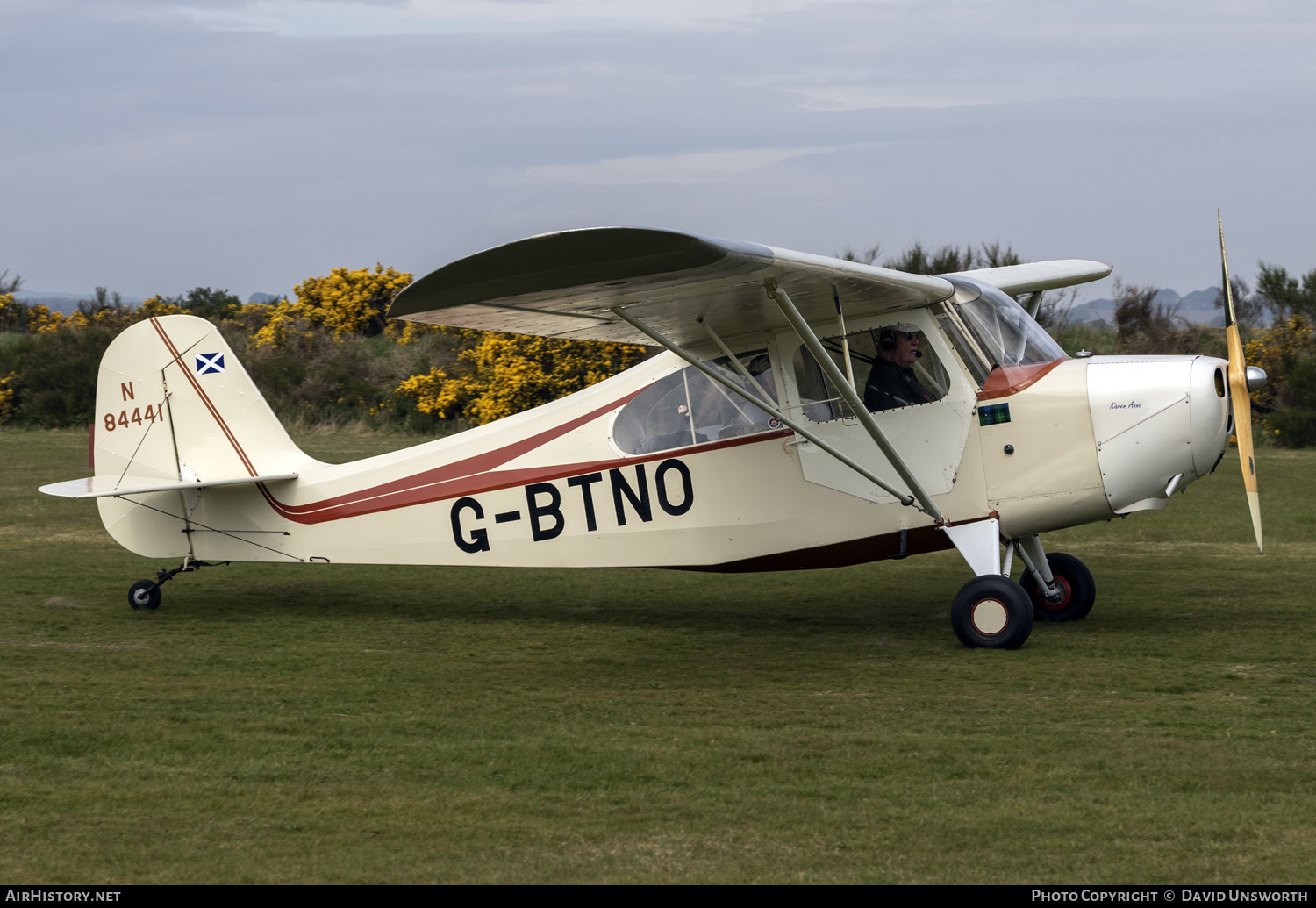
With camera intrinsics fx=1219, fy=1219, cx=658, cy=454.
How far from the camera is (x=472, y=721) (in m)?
6.38

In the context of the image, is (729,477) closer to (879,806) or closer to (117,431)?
(879,806)

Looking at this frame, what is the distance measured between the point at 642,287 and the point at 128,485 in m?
5.00

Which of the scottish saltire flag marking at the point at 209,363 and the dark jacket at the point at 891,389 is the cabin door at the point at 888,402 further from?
the scottish saltire flag marking at the point at 209,363

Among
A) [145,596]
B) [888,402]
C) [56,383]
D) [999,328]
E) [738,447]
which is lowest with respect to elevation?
[145,596]

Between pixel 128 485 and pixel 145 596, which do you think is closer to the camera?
pixel 128 485

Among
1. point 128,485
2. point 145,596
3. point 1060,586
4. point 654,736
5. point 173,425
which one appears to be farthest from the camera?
point 173,425

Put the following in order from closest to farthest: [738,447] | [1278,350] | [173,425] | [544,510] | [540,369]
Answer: [738,447]
[544,510]
[173,425]
[540,369]
[1278,350]

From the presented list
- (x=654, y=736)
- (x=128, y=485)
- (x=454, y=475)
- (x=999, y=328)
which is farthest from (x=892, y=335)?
(x=128, y=485)

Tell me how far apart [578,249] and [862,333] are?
10.2 ft

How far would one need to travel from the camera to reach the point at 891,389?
27.5 ft

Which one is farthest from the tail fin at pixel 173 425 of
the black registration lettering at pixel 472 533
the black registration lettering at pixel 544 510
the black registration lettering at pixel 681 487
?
the black registration lettering at pixel 681 487

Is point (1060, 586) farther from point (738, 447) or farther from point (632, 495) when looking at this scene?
point (632, 495)

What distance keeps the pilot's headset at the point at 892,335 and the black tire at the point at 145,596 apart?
603cm

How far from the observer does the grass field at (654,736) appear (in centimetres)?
441
